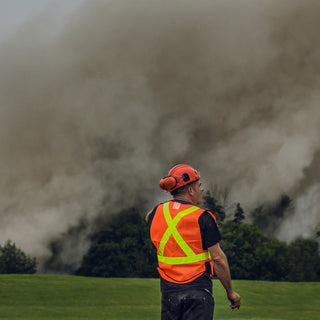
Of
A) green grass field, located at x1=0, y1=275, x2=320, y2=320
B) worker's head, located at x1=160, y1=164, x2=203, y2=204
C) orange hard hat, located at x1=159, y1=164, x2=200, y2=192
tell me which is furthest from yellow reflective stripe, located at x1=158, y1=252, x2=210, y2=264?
green grass field, located at x1=0, y1=275, x2=320, y2=320

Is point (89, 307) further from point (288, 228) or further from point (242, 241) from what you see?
point (288, 228)


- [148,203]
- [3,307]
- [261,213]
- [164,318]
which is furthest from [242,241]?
[164,318]

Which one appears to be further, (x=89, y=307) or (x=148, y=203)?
(x=148, y=203)

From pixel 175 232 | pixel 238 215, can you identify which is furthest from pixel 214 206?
pixel 175 232

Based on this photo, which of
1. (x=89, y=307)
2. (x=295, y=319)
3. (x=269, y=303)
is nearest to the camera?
(x=295, y=319)

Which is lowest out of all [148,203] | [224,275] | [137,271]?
[224,275]

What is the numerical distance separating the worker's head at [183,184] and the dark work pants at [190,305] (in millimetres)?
869

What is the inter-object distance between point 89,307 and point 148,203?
378ft

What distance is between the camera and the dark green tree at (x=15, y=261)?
4601 inches

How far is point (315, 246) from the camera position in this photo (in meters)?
114

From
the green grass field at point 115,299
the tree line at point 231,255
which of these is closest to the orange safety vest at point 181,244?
the green grass field at point 115,299

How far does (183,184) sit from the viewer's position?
16.7 feet

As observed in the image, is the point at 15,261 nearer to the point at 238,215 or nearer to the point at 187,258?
the point at 238,215

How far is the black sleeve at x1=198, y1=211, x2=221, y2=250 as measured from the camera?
4.78 m
